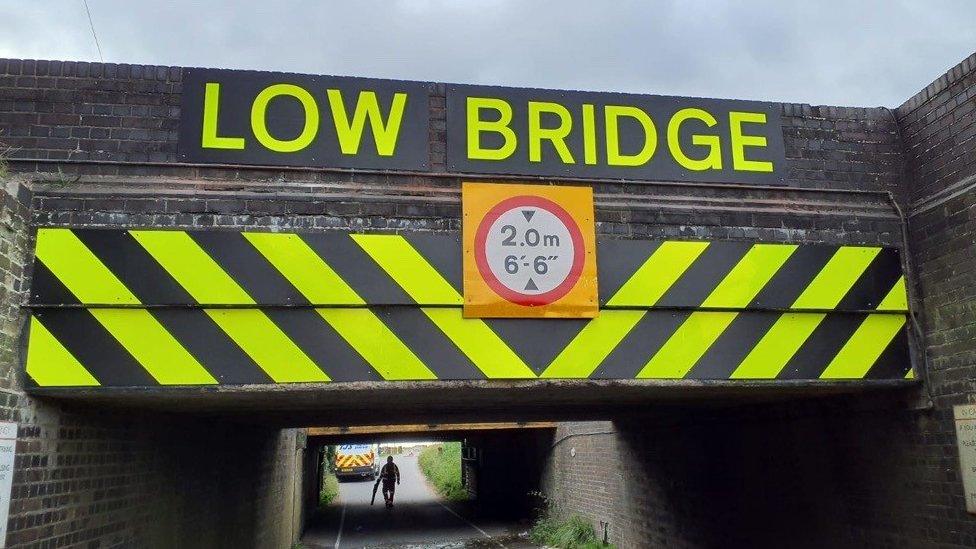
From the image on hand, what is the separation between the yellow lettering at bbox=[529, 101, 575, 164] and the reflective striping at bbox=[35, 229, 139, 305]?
10.2ft

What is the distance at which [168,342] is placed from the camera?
17.7ft

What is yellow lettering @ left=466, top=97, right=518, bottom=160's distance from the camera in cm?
622

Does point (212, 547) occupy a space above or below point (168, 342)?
below

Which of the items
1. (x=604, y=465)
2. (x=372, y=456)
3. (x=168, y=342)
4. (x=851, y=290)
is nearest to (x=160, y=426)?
(x=168, y=342)

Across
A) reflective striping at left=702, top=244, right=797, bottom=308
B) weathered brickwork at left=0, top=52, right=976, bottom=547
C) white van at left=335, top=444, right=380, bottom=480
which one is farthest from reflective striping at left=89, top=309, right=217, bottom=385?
white van at left=335, top=444, right=380, bottom=480

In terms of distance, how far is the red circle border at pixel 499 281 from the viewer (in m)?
5.86

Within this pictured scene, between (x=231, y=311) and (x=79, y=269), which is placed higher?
(x=79, y=269)

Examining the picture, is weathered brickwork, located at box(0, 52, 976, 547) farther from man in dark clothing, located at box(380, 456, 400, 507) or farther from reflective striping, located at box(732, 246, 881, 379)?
man in dark clothing, located at box(380, 456, 400, 507)

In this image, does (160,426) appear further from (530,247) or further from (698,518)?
(698,518)

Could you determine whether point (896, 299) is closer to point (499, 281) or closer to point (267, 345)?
point (499, 281)

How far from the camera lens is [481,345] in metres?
5.76

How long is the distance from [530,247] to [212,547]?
590 centimetres

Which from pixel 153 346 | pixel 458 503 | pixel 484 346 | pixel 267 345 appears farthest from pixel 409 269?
pixel 458 503

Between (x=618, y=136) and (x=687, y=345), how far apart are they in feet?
5.77
